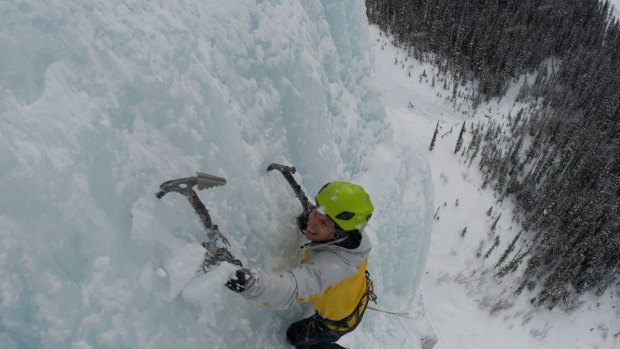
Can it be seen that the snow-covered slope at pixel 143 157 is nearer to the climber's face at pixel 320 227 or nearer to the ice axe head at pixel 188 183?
the ice axe head at pixel 188 183

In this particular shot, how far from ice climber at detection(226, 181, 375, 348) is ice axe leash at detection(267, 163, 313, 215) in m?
0.08

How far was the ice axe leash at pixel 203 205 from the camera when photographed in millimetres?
1705

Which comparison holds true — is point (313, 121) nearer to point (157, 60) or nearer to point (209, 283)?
point (157, 60)

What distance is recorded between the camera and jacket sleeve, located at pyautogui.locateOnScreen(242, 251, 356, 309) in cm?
176

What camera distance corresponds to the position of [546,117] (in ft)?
44.8

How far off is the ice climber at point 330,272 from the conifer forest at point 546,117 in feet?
24.5

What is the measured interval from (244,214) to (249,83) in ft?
2.39

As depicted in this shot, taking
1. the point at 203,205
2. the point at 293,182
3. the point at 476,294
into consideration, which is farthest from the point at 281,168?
the point at 476,294

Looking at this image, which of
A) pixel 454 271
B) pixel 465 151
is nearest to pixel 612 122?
pixel 465 151

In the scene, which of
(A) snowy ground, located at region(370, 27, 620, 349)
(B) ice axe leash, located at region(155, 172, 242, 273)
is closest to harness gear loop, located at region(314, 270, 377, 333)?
(B) ice axe leash, located at region(155, 172, 242, 273)

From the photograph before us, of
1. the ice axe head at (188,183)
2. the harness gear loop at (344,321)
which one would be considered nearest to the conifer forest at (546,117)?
the harness gear loop at (344,321)

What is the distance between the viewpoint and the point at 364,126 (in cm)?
360

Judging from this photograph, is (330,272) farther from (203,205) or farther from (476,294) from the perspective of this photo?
(476,294)

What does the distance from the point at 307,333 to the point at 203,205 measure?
1098 millimetres
